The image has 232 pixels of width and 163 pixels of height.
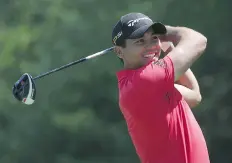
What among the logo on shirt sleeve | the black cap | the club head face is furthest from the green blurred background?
the logo on shirt sleeve

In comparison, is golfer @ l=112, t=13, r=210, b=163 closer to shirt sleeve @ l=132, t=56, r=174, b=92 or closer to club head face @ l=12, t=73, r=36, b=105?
shirt sleeve @ l=132, t=56, r=174, b=92

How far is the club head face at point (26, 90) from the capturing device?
4941 mm

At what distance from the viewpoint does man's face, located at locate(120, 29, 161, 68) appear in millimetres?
4094

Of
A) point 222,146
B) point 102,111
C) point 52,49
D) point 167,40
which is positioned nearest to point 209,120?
point 222,146

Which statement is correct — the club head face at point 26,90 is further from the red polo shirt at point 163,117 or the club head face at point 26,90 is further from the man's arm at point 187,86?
the red polo shirt at point 163,117

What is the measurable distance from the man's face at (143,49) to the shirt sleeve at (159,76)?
0.27ft

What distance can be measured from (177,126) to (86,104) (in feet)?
31.4

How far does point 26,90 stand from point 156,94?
1.17m

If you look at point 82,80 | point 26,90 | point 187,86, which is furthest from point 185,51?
point 82,80

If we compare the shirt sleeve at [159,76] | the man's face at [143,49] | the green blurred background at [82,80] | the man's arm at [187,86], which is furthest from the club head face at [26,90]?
the green blurred background at [82,80]

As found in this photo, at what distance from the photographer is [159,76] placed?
4.01 meters

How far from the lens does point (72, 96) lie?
13.7 metres

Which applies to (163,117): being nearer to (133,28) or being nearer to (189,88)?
(133,28)

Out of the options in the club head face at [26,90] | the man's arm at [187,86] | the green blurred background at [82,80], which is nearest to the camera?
the man's arm at [187,86]
